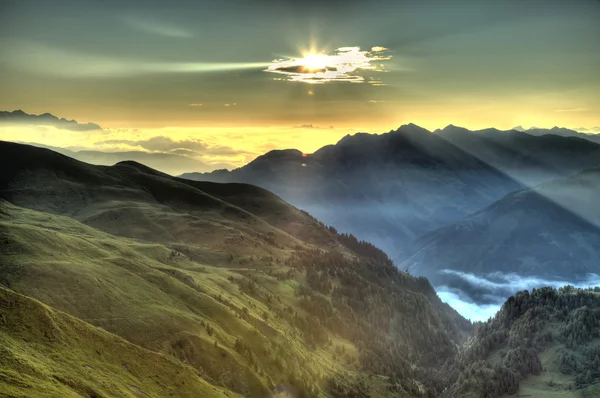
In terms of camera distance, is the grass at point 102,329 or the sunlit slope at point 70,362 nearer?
the sunlit slope at point 70,362

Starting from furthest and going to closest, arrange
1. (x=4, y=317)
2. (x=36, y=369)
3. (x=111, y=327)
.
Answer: (x=111, y=327)
(x=4, y=317)
(x=36, y=369)

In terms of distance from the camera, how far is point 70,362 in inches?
4491

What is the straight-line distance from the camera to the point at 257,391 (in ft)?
616

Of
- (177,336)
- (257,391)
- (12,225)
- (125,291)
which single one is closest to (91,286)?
(125,291)

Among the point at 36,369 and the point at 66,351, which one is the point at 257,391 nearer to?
the point at 66,351

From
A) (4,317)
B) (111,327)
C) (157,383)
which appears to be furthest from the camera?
(111,327)

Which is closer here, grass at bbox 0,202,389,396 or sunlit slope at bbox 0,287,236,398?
sunlit slope at bbox 0,287,236,398

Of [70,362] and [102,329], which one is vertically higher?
[70,362]

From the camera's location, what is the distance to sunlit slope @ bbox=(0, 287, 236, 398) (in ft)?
317

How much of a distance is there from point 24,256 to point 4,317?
71054mm

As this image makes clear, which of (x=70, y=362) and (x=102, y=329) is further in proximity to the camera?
(x=102, y=329)

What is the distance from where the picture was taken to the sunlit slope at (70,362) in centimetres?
9675

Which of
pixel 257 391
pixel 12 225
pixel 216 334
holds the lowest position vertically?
pixel 257 391

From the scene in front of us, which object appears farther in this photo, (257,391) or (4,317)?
(257,391)
